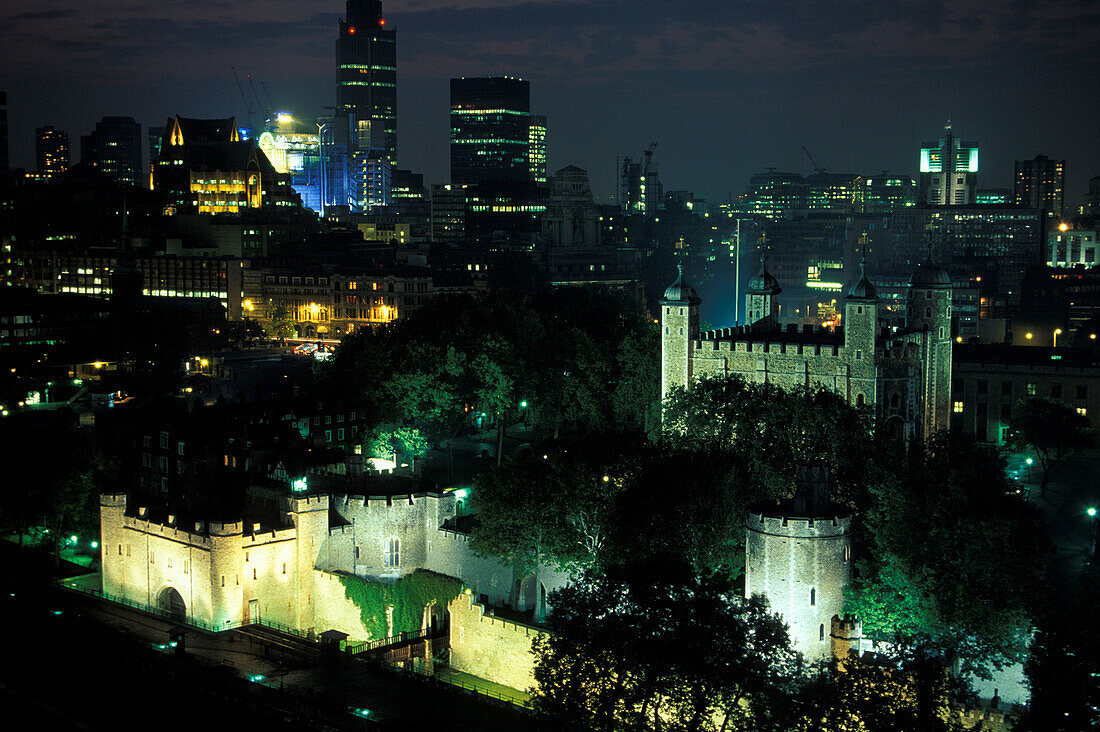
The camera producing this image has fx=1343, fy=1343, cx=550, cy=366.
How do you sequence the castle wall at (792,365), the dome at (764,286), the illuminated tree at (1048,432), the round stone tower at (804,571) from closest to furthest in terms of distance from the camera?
1. the round stone tower at (804,571)
2. the castle wall at (792,365)
3. the illuminated tree at (1048,432)
4. the dome at (764,286)

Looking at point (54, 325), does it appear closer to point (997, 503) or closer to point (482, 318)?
point (482, 318)

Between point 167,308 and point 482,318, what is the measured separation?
84887mm

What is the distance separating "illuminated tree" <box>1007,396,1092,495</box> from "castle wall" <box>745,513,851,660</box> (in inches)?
1354

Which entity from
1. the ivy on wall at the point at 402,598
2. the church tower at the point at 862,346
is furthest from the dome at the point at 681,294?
the ivy on wall at the point at 402,598

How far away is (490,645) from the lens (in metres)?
54.9

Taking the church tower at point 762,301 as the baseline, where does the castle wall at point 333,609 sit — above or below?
below

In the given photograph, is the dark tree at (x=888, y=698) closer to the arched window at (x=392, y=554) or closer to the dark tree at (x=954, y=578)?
the dark tree at (x=954, y=578)

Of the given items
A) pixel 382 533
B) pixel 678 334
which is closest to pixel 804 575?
pixel 382 533

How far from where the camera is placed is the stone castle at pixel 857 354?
2790 inches

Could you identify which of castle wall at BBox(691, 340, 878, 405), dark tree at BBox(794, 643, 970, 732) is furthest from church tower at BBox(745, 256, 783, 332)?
dark tree at BBox(794, 643, 970, 732)

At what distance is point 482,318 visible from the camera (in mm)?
95812

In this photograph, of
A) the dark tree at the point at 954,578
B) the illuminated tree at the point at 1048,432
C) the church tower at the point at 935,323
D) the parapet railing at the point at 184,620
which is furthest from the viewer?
the illuminated tree at the point at 1048,432

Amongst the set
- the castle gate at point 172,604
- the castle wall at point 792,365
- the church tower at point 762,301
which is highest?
the church tower at point 762,301

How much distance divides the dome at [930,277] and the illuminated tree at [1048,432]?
397 inches
